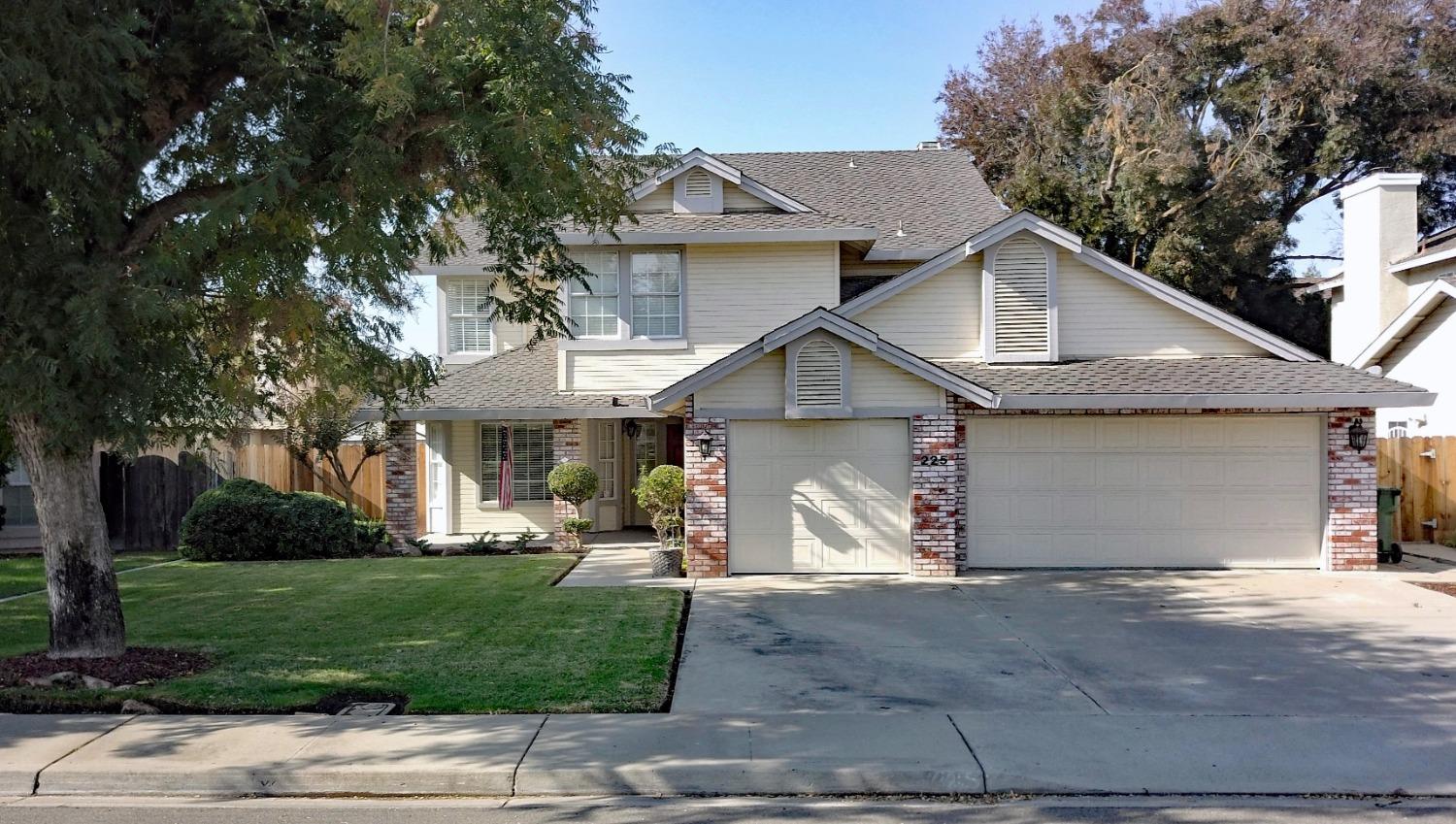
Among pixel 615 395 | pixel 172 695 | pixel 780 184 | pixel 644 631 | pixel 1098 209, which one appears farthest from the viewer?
pixel 1098 209

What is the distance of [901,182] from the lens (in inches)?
888

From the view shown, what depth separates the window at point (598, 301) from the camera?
709 inches

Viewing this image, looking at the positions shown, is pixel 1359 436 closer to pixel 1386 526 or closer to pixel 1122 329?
pixel 1386 526

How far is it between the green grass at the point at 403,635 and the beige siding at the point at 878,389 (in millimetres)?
3724

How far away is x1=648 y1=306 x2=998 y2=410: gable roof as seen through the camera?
14203 mm

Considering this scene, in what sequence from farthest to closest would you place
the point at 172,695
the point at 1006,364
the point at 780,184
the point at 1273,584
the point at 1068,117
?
the point at 1068,117
the point at 780,184
the point at 1006,364
the point at 1273,584
the point at 172,695

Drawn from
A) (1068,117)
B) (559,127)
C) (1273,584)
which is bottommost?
(1273,584)

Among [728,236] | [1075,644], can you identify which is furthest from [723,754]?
[728,236]

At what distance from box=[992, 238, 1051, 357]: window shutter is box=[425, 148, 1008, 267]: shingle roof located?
9.56 feet

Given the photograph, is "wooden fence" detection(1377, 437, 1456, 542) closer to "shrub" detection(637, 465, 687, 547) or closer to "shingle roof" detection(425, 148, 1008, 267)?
"shingle roof" detection(425, 148, 1008, 267)

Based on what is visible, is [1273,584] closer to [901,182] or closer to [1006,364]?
[1006,364]

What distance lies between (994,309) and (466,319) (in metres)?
10.5

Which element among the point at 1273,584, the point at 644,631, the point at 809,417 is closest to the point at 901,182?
the point at 809,417

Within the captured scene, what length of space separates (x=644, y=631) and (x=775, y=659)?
164 centimetres
